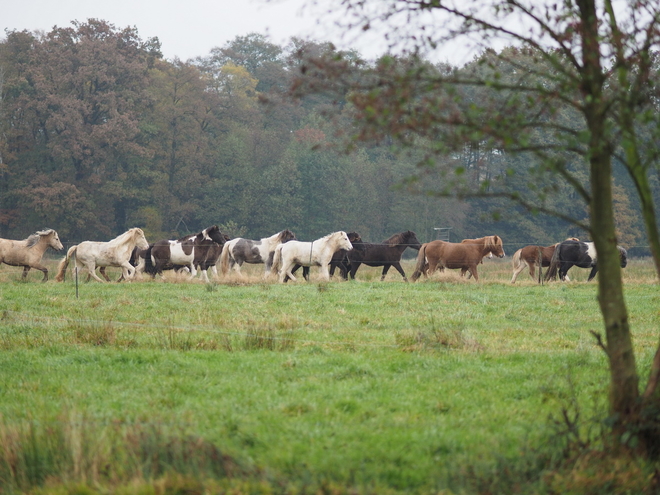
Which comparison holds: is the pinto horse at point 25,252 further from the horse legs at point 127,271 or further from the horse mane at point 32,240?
the horse legs at point 127,271

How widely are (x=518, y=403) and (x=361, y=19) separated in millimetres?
3867

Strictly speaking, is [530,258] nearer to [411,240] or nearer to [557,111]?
[411,240]

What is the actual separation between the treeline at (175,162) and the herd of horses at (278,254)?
55.0 feet

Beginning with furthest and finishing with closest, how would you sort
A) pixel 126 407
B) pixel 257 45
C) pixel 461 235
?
pixel 257 45 < pixel 461 235 < pixel 126 407

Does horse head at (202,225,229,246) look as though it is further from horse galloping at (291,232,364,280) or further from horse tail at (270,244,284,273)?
horse galloping at (291,232,364,280)

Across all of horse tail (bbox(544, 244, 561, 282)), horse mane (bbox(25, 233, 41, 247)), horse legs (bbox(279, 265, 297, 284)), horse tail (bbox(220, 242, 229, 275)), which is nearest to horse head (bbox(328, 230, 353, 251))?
horse legs (bbox(279, 265, 297, 284))

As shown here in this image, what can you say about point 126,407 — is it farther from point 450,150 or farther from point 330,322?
point 330,322

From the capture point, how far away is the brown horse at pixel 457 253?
2575 centimetres

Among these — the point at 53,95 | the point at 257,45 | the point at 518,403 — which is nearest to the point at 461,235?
the point at 257,45

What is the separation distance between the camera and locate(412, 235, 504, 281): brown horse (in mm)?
Answer: 25750

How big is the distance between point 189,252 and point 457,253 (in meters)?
8.83

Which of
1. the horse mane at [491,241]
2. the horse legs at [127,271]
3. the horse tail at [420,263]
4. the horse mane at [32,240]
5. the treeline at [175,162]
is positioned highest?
the treeline at [175,162]

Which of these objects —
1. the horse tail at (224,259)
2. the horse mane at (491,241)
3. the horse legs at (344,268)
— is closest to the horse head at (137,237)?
the horse tail at (224,259)

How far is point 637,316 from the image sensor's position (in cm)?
1416
